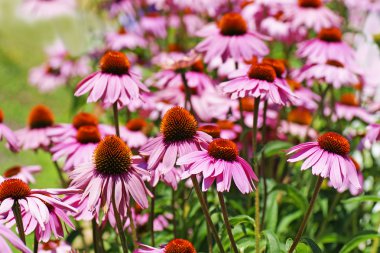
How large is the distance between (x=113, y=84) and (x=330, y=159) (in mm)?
546

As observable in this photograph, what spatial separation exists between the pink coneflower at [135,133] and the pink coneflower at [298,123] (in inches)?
21.4

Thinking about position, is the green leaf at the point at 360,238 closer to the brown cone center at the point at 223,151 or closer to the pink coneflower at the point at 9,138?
the brown cone center at the point at 223,151

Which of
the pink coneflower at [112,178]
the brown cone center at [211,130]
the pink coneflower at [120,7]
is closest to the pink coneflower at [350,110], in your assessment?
the brown cone center at [211,130]

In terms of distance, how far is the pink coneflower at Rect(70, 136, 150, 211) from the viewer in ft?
3.74

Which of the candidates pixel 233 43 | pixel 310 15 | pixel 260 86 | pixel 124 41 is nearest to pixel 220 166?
pixel 260 86

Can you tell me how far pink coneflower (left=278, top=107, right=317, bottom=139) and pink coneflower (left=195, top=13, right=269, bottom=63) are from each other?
50 centimetres

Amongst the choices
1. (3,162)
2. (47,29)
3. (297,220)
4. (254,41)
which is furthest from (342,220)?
(47,29)

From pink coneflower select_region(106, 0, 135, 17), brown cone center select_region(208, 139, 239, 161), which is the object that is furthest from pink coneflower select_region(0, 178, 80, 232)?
pink coneflower select_region(106, 0, 135, 17)

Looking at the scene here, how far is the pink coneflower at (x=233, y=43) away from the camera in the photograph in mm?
1757

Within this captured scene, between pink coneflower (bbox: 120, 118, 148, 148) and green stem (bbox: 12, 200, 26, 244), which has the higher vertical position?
green stem (bbox: 12, 200, 26, 244)

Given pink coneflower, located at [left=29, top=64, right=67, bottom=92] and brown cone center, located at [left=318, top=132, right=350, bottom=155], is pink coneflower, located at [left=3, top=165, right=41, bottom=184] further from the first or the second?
pink coneflower, located at [left=29, top=64, right=67, bottom=92]

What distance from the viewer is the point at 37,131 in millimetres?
1963

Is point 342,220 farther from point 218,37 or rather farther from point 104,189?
point 104,189

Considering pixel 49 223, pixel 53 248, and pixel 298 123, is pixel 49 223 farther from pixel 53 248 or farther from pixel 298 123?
pixel 298 123
